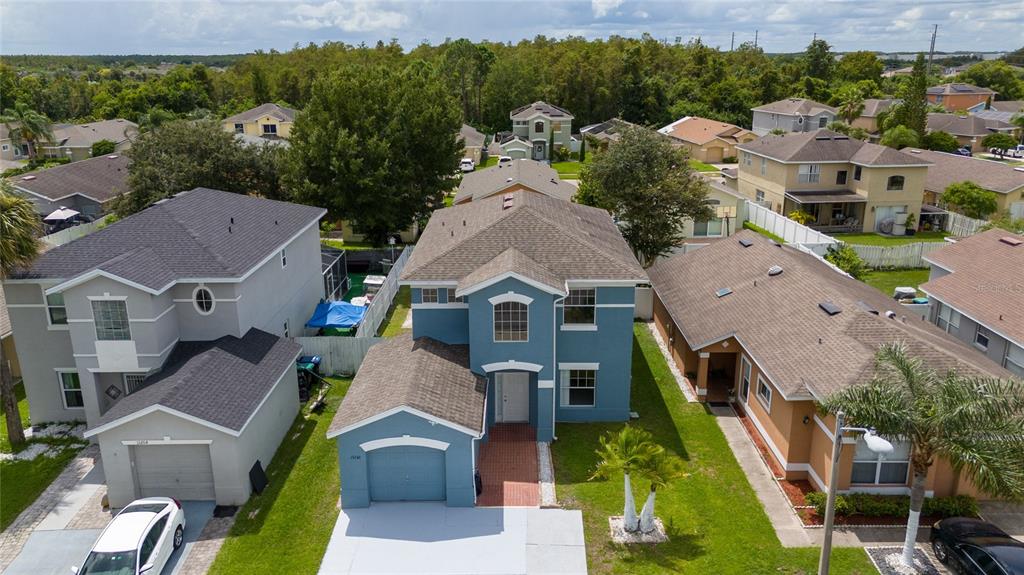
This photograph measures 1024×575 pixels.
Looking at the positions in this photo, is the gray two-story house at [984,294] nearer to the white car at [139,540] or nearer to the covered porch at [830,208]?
the covered porch at [830,208]

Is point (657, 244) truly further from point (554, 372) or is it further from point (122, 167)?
point (122, 167)

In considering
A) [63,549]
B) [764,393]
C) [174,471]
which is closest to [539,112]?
[764,393]

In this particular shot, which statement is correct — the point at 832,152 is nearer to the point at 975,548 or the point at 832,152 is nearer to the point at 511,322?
the point at 511,322

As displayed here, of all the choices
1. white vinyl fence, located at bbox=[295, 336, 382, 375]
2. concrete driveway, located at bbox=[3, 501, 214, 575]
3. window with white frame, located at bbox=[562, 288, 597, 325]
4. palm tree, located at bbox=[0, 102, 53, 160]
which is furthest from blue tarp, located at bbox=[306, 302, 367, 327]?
palm tree, located at bbox=[0, 102, 53, 160]

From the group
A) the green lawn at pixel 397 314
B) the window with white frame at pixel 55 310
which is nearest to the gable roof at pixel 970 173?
the green lawn at pixel 397 314

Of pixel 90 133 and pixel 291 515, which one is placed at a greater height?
pixel 90 133

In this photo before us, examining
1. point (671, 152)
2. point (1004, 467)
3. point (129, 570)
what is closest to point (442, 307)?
point (129, 570)
